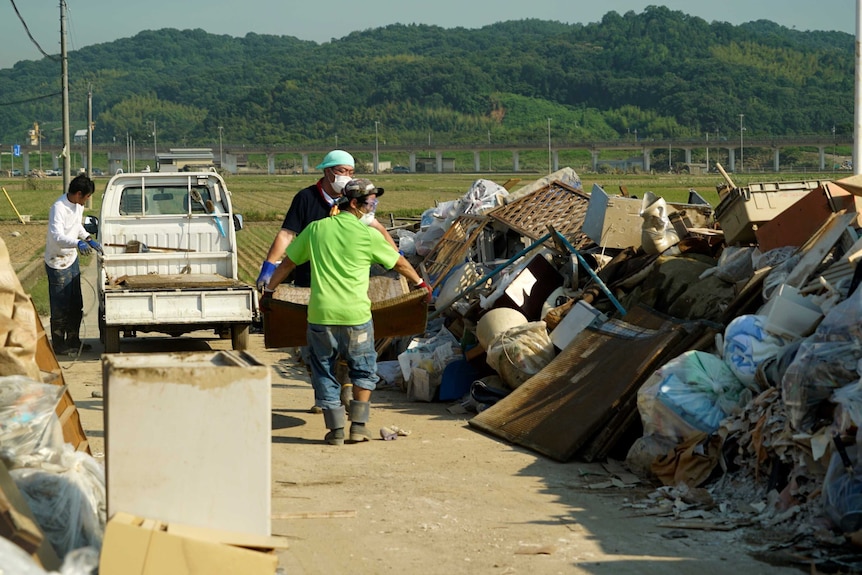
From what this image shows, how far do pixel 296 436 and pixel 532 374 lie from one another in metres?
2.00

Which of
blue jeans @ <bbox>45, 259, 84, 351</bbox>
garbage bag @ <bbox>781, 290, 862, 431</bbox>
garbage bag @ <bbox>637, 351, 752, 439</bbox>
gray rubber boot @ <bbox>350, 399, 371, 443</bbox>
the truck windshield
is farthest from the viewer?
the truck windshield

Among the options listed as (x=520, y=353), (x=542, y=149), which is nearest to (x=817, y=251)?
(x=520, y=353)

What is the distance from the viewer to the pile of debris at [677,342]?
6.36 metres

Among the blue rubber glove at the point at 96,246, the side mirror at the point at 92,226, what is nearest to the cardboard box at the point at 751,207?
the blue rubber glove at the point at 96,246

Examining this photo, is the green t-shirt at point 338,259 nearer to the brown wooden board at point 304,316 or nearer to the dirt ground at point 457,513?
the brown wooden board at point 304,316

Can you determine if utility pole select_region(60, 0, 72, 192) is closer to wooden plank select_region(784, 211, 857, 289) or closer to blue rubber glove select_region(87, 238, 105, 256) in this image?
blue rubber glove select_region(87, 238, 105, 256)

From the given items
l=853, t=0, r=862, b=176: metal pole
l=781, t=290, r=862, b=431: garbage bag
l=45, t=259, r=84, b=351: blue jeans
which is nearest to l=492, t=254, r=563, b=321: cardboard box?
l=853, t=0, r=862, b=176: metal pole

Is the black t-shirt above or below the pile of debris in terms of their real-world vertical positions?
above

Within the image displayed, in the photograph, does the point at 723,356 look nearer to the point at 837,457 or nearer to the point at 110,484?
the point at 837,457

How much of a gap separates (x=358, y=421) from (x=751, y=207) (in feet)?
12.8

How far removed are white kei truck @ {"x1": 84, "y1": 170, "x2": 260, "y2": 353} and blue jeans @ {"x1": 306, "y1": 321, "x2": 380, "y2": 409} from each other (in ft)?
14.1

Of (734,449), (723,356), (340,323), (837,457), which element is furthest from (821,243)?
(340,323)

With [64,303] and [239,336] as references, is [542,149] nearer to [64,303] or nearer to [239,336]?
[239,336]

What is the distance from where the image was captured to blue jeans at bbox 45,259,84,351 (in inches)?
508
